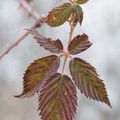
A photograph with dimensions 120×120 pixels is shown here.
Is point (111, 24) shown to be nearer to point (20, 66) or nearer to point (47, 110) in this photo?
point (20, 66)

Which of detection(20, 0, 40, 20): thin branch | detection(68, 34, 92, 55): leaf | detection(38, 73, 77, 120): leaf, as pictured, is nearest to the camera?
detection(38, 73, 77, 120): leaf

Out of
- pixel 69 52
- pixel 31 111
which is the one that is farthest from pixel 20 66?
pixel 69 52

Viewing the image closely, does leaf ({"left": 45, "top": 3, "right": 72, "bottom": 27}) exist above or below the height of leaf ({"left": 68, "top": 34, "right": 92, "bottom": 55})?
above

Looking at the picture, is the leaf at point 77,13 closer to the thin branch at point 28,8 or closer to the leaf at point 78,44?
the leaf at point 78,44

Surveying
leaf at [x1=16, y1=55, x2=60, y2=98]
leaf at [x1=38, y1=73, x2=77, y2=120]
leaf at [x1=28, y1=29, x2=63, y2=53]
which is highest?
leaf at [x1=28, y1=29, x2=63, y2=53]

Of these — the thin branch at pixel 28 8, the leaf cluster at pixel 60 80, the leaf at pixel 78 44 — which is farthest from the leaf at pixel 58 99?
the thin branch at pixel 28 8

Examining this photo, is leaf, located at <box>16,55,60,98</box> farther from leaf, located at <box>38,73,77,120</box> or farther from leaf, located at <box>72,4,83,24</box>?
leaf, located at <box>72,4,83,24</box>

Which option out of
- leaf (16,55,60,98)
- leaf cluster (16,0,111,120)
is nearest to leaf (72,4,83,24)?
leaf cluster (16,0,111,120)
